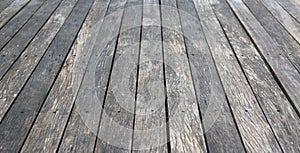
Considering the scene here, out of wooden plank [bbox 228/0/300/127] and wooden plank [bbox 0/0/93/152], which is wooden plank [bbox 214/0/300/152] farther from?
wooden plank [bbox 0/0/93/152]

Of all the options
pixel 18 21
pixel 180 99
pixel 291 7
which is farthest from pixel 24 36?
pixel 291 7

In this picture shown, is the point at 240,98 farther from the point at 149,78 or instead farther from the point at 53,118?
the point at 53,118

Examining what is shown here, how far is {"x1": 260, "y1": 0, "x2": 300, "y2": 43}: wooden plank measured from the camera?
2.27m

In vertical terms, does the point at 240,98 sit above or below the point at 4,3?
above

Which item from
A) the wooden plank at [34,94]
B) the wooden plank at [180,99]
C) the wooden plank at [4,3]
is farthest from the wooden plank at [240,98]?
the wooden plank at [4,3]

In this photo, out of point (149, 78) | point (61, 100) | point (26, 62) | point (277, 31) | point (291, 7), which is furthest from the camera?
point (291, 7)

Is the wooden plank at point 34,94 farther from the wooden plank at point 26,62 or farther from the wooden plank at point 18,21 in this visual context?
the wooden plank at point 18,21

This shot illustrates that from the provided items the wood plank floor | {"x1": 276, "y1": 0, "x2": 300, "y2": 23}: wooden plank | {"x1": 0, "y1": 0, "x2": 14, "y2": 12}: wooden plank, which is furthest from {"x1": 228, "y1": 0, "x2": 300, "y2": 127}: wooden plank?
{"x1": 0, "y1": 0, "x2": 14, "y2": 12}: wooden plank

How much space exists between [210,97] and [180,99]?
0.13 meters

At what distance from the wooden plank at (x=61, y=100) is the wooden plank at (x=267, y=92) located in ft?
2.69

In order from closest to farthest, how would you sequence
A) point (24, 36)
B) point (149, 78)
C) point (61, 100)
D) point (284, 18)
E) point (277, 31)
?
point (61, 100)
point (149, 78)
point (24, 36)
point (277, 31)
point (284, 18)

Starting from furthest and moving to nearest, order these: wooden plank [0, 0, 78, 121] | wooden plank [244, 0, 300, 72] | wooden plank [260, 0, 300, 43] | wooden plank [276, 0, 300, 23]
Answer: wooden plank [276, 0, 300, 23], wooden plank [260, 0, 300, 43], wooden plank [244, 0, 300, 72], wooden plank [0, 0, 78, 121]

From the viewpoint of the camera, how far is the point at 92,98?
1.56 meters

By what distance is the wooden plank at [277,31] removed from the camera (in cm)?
198
